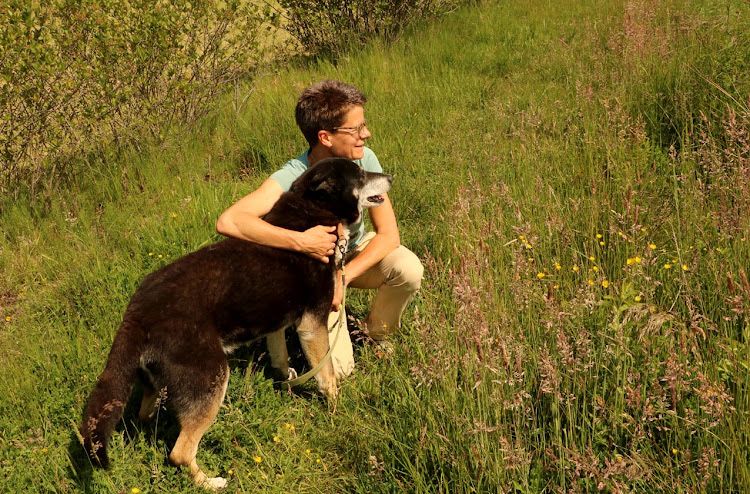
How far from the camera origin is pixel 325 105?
12.1ft

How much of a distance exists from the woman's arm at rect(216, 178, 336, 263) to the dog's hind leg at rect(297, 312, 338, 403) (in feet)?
1.16

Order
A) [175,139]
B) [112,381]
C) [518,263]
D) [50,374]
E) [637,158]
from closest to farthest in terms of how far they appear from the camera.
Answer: [112,381] < [518,263] < [50,374] < [637,158] < [175,139]

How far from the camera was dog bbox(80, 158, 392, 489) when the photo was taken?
275 cm

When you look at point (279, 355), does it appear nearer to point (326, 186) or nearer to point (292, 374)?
point (292, 374)

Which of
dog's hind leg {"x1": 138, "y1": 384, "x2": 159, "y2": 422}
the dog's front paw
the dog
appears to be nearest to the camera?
the dog

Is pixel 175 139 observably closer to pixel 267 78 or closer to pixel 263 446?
pixel 267 78

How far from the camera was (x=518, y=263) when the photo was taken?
9.51 ft

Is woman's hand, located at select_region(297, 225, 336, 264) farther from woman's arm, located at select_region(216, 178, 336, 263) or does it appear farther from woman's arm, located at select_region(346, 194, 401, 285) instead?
woman's arm, located at select_region(346, 194, 401, 285)

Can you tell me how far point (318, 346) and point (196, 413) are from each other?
857mm

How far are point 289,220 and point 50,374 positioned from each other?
5.17ft

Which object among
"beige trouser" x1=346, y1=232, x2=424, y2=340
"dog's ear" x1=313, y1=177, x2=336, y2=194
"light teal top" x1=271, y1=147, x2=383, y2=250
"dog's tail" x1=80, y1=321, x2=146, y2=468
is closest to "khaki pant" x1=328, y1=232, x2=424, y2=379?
"beige trouser" x1=346, y1=232, x2=424, y2=340

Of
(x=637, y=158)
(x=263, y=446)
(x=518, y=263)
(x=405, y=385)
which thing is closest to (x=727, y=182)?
(x=637, y=158)

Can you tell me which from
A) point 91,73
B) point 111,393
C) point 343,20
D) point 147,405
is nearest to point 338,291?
point 147,405

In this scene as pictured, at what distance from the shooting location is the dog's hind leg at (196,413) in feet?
9.39
